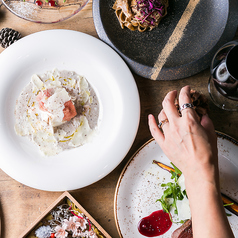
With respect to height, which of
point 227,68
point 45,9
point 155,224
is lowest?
point 155,224

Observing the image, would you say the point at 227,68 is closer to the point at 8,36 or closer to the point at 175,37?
the point at 175,37

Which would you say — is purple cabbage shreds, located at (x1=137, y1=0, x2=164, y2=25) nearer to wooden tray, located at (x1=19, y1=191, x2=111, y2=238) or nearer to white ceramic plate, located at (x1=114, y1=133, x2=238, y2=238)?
white ceramic plate, located at (x1=114, y1=133, x2=238, y2=238)

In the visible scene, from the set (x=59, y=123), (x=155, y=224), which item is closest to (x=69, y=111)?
(x=59, y=123)

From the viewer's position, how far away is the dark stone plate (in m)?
1.13

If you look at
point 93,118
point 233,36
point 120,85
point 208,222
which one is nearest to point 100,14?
point 120,85

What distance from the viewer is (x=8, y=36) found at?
1.20m

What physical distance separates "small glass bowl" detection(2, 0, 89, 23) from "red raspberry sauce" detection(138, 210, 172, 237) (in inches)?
39.6

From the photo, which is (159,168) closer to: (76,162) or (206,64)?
(76,162)

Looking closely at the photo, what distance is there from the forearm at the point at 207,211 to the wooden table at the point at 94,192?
432mm

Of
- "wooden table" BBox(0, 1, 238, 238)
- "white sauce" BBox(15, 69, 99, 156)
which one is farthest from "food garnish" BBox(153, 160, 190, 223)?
"white sauce" BBox(15, 69, 99, 156)

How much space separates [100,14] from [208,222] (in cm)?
93

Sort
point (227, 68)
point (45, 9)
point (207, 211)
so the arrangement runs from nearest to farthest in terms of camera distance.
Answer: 1. point (207, 211)
2. point (227, 68)
3. point (45, 9)

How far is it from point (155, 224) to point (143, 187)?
7.0 inches

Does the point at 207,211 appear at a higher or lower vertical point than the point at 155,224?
higher
